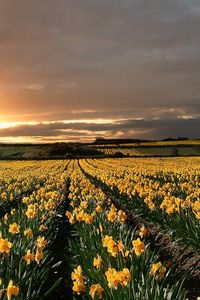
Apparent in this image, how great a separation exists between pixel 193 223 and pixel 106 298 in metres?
4.26

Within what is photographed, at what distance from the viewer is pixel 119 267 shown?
5.13 m

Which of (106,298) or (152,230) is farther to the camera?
(152,230)

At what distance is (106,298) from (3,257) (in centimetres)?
180

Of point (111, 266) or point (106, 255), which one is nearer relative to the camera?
point (111, 266)

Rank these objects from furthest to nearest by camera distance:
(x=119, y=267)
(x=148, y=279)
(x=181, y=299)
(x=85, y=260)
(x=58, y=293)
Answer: (x=58, y=293) < (x=85, y=260) < (x=119, y=267) < (x=148, y=279) < (x=181, y=299)

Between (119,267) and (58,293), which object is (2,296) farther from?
(58,293)

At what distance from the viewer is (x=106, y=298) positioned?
4.17 m

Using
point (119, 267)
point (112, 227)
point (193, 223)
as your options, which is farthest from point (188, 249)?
point (119, 267)

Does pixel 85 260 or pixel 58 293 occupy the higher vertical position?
pixel 85 260

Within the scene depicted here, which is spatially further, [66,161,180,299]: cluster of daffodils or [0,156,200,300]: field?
[0,156,200,300]: field

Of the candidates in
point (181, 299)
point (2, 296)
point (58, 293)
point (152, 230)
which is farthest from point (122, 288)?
point (152, 230)

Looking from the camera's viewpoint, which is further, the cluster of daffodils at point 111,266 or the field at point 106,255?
the field at point 106,255

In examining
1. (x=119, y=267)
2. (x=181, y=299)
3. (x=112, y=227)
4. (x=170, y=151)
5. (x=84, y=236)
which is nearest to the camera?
(x=181, y=299)

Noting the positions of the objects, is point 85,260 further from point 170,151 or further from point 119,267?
point 170,151
